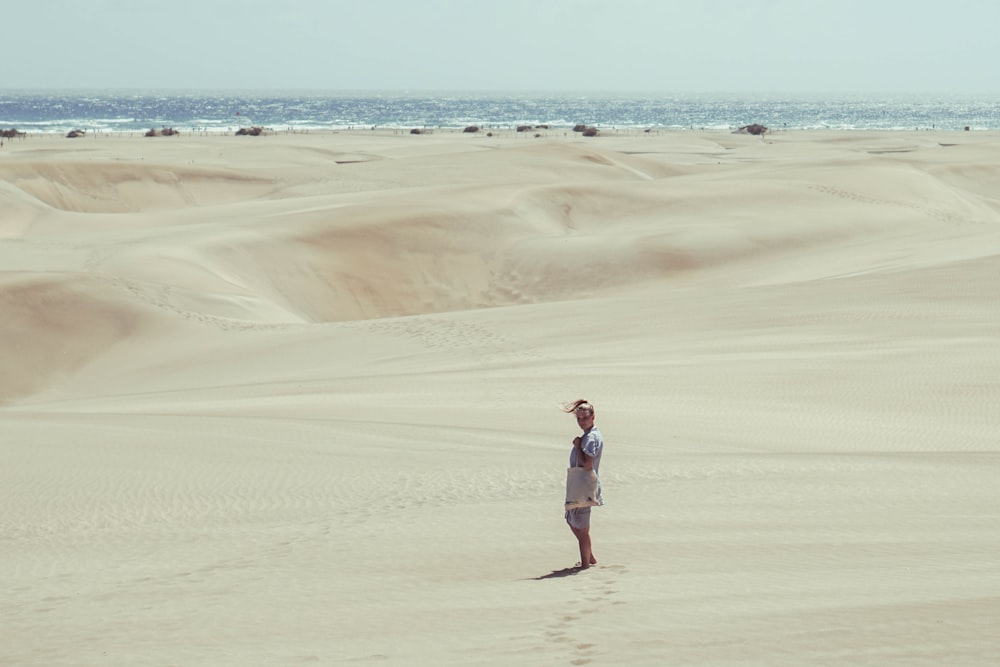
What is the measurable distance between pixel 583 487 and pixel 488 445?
4.11m

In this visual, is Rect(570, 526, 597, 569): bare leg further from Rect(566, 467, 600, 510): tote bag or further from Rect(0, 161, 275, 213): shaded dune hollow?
Rect(0, 161, 275, 213): shaded dune hollow

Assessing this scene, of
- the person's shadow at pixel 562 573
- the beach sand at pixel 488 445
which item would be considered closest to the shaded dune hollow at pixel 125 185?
the beach sand at pixel 488 445

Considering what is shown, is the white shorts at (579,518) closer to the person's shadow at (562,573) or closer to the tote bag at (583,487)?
the tote bag at (583,487)

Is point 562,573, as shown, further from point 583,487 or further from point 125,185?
point 125,185

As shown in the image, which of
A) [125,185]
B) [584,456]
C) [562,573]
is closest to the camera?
[584,456]

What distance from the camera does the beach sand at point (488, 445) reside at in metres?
6.36

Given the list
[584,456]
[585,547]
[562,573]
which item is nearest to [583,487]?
[584,456]

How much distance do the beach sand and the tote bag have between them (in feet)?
1.53

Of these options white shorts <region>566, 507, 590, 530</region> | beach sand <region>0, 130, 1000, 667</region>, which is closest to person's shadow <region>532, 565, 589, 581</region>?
beach sand <region>0, 130, 1000, 667</region>

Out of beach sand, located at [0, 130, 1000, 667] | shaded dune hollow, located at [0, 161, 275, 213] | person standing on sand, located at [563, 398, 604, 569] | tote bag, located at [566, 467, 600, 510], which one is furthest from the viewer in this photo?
shaded dune hollow, located at [0, 161, 275, 213]

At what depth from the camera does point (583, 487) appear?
7.29 m

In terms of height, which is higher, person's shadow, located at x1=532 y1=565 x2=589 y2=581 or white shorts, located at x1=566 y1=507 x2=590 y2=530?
white shorts, located at x1=566 y1=507 x2=590 y2=530

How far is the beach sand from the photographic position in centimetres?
636

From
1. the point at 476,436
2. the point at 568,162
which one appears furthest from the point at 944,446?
the point at 568,162
